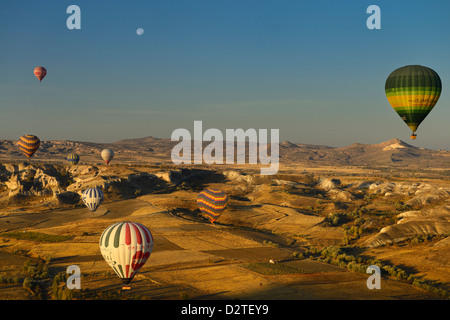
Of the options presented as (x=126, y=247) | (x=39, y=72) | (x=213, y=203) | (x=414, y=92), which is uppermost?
(x=39, y=72)

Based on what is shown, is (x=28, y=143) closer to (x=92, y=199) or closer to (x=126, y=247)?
(x=92, y=199)

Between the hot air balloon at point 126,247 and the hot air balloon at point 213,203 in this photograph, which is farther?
the hot air balloon at point 213,203

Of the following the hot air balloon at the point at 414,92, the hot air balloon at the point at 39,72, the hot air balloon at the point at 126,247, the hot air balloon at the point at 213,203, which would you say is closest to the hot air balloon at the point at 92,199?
A: the hot air balloon at the point at 213,203

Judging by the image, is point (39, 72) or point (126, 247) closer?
point (126, 247)

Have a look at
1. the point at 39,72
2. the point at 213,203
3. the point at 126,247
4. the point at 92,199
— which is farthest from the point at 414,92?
the point at 39,72

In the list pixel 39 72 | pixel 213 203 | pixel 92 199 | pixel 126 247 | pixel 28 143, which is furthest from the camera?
pixel 28 143

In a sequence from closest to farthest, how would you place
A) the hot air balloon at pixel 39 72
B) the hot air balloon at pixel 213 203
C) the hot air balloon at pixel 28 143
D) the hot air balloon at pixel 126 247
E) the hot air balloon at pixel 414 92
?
the hot air balloon at pixel 126 247 → the hot air balloon at pixel 414 92 → the hot air balloon at pixel 213 203 → the hot air balloon at pixel 39 72 → the hot air balloon at pixel 28 143

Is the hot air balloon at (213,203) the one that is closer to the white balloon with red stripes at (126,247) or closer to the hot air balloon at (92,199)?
the hot air balloon at (92,199)

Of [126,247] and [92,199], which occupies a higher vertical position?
[126,247]
